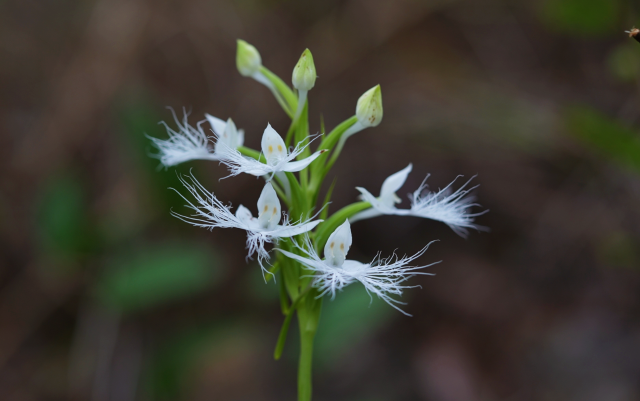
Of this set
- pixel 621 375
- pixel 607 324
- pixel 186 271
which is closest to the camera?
pixel 186 271

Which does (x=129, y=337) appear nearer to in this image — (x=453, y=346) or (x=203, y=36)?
(x=453, y=346)

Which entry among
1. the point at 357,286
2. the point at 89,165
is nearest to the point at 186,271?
the point at 357,286

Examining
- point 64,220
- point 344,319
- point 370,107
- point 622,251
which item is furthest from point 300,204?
point 622,251

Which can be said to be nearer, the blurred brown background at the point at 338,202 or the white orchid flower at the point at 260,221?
the white orchid flower at the point at 260,221

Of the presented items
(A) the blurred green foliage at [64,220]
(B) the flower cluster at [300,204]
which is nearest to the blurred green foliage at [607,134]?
(B) the flower cluster at [300,204]

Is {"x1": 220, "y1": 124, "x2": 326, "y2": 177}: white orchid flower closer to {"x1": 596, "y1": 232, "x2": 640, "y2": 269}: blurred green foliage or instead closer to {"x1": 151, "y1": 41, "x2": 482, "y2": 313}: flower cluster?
{"x1": 151, "y1": 41, "x2": 482, "y2": 313}: flower cluster

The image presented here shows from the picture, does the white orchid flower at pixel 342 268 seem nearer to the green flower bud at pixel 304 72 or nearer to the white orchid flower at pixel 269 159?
the white orchid flower at pixel 269 159
